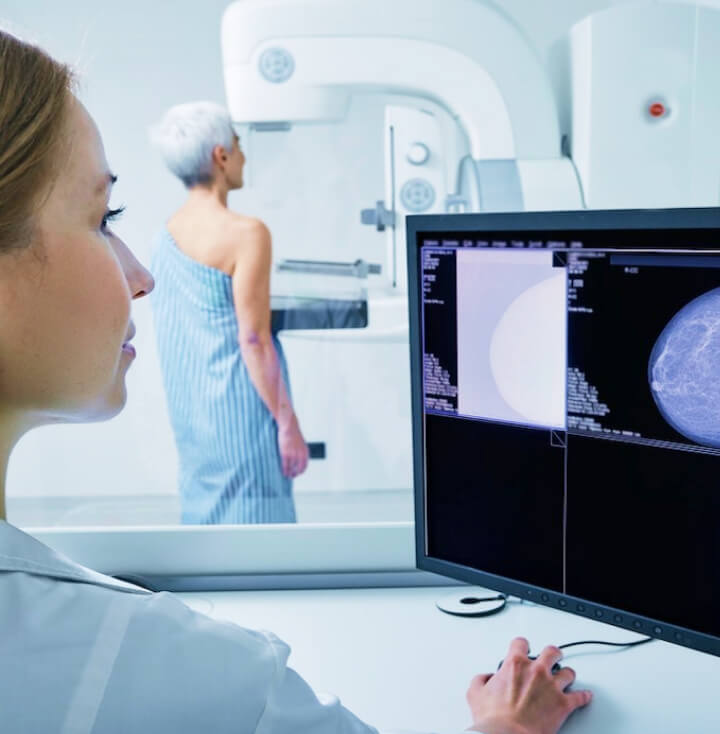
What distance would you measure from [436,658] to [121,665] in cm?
45

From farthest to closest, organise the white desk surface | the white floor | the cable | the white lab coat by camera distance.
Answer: the white floor < the cable < the white desk surface < the white lab coat

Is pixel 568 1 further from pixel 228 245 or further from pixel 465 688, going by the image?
pixel 465 688

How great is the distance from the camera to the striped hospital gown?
1.98m

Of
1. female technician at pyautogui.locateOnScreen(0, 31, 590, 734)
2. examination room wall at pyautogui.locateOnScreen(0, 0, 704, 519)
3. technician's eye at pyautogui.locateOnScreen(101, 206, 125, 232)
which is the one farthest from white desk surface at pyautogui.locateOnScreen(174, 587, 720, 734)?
examination room wall at pyautogui.locateOnScreen(0, 0, 704, 519)

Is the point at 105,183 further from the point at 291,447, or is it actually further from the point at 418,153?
the point at 291,447

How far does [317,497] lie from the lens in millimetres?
2607

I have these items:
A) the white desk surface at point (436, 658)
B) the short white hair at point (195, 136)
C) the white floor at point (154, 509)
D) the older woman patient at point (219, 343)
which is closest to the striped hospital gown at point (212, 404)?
the older woman patient at point (219, 343)

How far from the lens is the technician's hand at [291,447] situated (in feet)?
6.74

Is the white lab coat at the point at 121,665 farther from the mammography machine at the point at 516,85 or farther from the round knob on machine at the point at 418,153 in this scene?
the round knob on machine at the point at 418,153

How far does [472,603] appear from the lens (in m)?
1.02

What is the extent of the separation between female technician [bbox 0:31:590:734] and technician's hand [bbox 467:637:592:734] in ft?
0.55

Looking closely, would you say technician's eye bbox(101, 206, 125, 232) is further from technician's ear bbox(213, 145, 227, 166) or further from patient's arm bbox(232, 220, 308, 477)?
technician's ear bbox(213, 145, 227, 166)

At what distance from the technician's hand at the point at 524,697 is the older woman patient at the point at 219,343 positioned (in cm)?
122

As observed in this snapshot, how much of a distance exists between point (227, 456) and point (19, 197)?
150 centimetres
